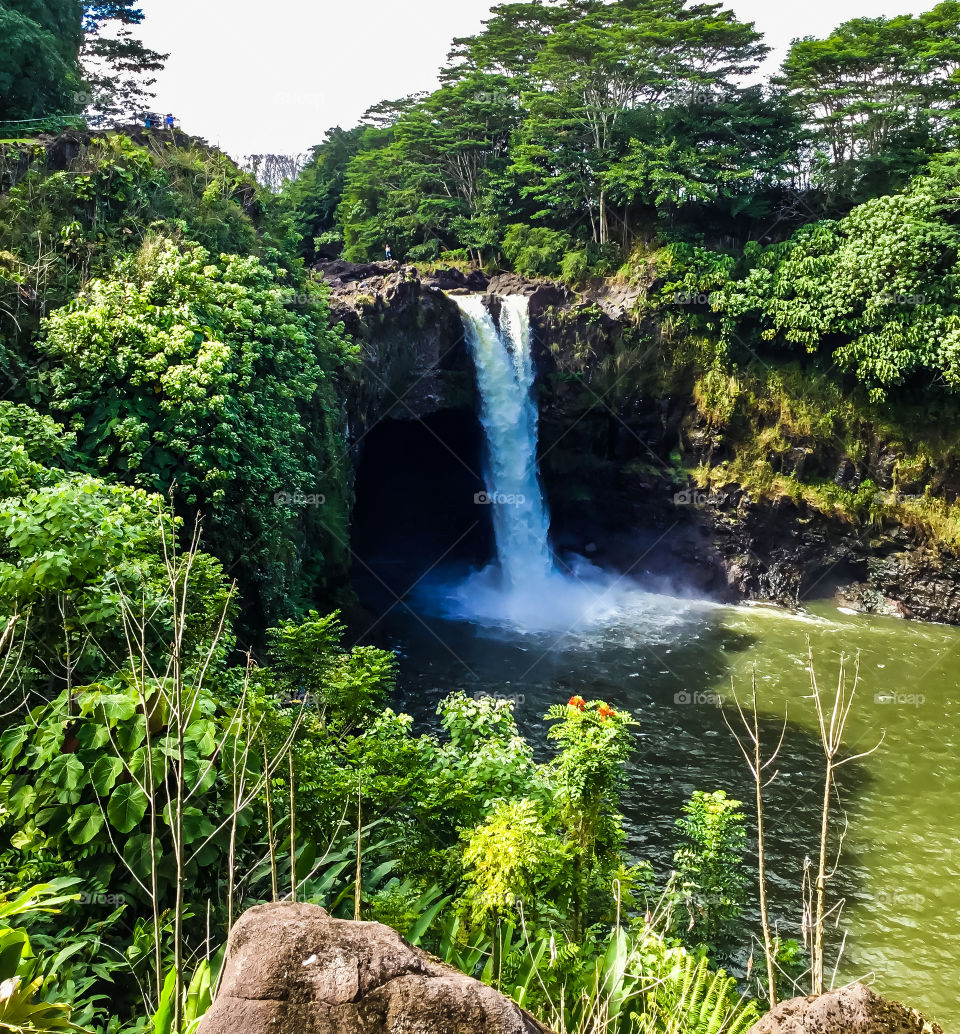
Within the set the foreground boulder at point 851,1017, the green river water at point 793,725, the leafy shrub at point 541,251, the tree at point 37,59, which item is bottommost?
the green river water at point 793,725

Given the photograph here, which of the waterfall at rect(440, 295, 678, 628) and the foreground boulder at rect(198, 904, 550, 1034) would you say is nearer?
the foreground boulder at rect(198, 904, 550, 1034)

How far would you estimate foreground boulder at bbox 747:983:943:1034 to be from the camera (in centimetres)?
180

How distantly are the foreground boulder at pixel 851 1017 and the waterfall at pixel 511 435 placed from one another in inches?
682

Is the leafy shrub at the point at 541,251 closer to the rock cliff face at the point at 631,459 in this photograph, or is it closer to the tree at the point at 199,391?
the rock cliff face at the point at 631,459

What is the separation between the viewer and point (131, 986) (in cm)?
324

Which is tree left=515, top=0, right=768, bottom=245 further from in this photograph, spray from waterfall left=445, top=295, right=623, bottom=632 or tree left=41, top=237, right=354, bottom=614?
tree left=41, top=237, right=354, bottom=614

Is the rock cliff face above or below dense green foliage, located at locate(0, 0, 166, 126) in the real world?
below

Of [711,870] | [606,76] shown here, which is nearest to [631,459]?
[606,76]

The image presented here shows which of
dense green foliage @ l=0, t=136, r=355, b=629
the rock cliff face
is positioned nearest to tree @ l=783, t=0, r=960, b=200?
the rock cliff face

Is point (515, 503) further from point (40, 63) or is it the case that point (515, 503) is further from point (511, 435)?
point (40, 63)

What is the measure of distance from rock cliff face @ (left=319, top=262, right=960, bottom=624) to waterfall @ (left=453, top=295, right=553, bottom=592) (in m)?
0.36

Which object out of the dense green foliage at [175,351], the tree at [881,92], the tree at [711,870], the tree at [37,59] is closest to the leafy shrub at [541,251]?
the tree at [881,92]

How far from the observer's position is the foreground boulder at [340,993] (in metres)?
1.71

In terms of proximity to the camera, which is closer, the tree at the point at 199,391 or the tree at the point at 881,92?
the tree at the point at 199,391
